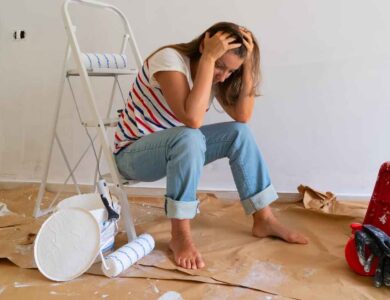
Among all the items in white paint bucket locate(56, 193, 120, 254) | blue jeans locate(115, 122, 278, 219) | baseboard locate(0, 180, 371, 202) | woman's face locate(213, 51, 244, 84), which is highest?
woman's face locate(213, 51, 244, 84)

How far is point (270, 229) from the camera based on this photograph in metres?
1.25

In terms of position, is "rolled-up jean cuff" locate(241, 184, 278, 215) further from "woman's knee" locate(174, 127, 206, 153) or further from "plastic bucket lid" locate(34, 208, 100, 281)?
"plastic bucket lid" locate(34, 208, 100, 281)

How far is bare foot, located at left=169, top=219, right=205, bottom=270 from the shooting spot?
1094 millimetres

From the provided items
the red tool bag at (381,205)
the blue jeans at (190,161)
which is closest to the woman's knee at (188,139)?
the blue jeans at (190,161)

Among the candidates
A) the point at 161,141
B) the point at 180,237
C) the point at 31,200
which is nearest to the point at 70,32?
the point at 161,141

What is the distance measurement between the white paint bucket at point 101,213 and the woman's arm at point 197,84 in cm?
33

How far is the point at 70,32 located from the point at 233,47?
52cm

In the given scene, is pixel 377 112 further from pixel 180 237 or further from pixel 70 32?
pixel 70 32

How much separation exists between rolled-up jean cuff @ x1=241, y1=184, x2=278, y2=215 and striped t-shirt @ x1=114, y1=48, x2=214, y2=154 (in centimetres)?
33

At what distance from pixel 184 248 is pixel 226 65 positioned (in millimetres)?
516

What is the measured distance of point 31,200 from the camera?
1758mm

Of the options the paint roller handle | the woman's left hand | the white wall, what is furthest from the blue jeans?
the white wall

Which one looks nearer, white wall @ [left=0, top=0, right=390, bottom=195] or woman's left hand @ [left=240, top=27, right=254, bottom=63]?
woman's left hand @ [left=240, top=27, right=254, bottom=63]

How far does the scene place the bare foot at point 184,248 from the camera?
1.09 meters
